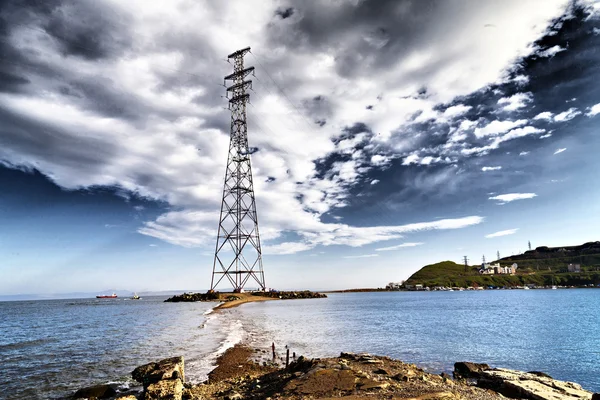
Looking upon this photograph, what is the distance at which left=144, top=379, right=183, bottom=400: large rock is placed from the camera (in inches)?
580

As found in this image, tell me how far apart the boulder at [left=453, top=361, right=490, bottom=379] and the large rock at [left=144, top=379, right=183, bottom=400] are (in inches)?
670

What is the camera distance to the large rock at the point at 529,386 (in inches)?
618

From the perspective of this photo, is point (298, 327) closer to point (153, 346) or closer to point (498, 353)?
point (153, 346)

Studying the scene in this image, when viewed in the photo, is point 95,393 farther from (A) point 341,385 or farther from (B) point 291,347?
(B) point 291,347

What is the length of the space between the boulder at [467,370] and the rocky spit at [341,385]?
8cm

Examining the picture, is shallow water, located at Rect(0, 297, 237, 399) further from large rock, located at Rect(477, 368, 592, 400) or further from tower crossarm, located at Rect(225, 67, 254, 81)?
tower crossarm, located at Rect(225, 67, 254, 81)

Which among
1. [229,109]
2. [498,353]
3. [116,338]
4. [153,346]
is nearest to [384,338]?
[498,353]

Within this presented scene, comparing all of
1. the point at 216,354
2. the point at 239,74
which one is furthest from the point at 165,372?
the point at 239,74

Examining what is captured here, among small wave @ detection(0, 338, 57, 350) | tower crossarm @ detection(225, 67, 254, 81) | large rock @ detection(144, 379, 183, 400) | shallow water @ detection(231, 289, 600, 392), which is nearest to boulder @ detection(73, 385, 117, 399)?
large rock @ detection(144, 379, 183, 400)

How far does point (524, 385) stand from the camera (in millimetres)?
16875

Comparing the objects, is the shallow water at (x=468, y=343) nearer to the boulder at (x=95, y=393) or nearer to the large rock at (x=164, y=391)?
the large rock at (x=164, y=391)

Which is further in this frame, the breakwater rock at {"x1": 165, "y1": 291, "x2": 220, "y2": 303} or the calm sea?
the breakwater rock at {"x1": 165, "y1": 291, "x2": 220, "y2": 303}

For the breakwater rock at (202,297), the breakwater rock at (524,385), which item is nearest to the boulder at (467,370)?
the breakwater rock at (524,385)

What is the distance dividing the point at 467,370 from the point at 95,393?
74.4ft
